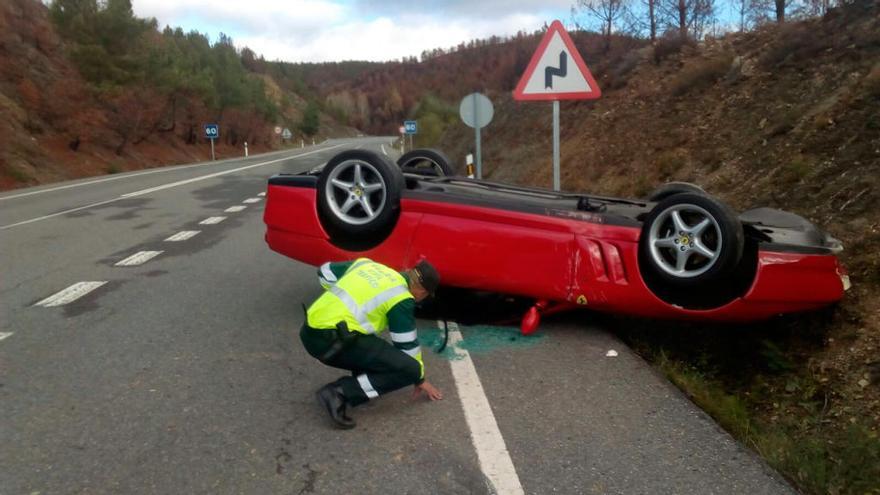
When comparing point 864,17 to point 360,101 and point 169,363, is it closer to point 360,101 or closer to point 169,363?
point 169,363

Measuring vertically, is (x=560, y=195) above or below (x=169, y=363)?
above

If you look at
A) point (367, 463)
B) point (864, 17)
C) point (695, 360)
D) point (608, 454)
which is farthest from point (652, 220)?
point (864, 17)

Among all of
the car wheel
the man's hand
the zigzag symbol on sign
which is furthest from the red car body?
the zigzag symbol on sign

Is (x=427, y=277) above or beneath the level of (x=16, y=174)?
above

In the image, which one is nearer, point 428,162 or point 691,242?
point 691,242

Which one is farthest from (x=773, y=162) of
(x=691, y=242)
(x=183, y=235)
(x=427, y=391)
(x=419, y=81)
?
(x=419, y=81)

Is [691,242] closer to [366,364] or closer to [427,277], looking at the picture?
[427,277]

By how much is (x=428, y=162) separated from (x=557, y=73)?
1.67m

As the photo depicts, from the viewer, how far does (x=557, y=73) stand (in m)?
7.68

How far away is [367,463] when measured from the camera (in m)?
3.39

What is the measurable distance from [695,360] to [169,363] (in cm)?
368

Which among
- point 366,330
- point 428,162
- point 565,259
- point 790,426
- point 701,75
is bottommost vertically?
point 790,426

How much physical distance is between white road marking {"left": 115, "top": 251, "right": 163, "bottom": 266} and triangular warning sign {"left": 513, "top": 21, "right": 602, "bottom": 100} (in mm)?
4619

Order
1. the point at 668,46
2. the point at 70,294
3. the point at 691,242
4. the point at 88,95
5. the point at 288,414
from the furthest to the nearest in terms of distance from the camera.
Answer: the point at 88,95 → the point at 668,46 → the point at 70,294 → the point at 691,242 → the point at 288,414
